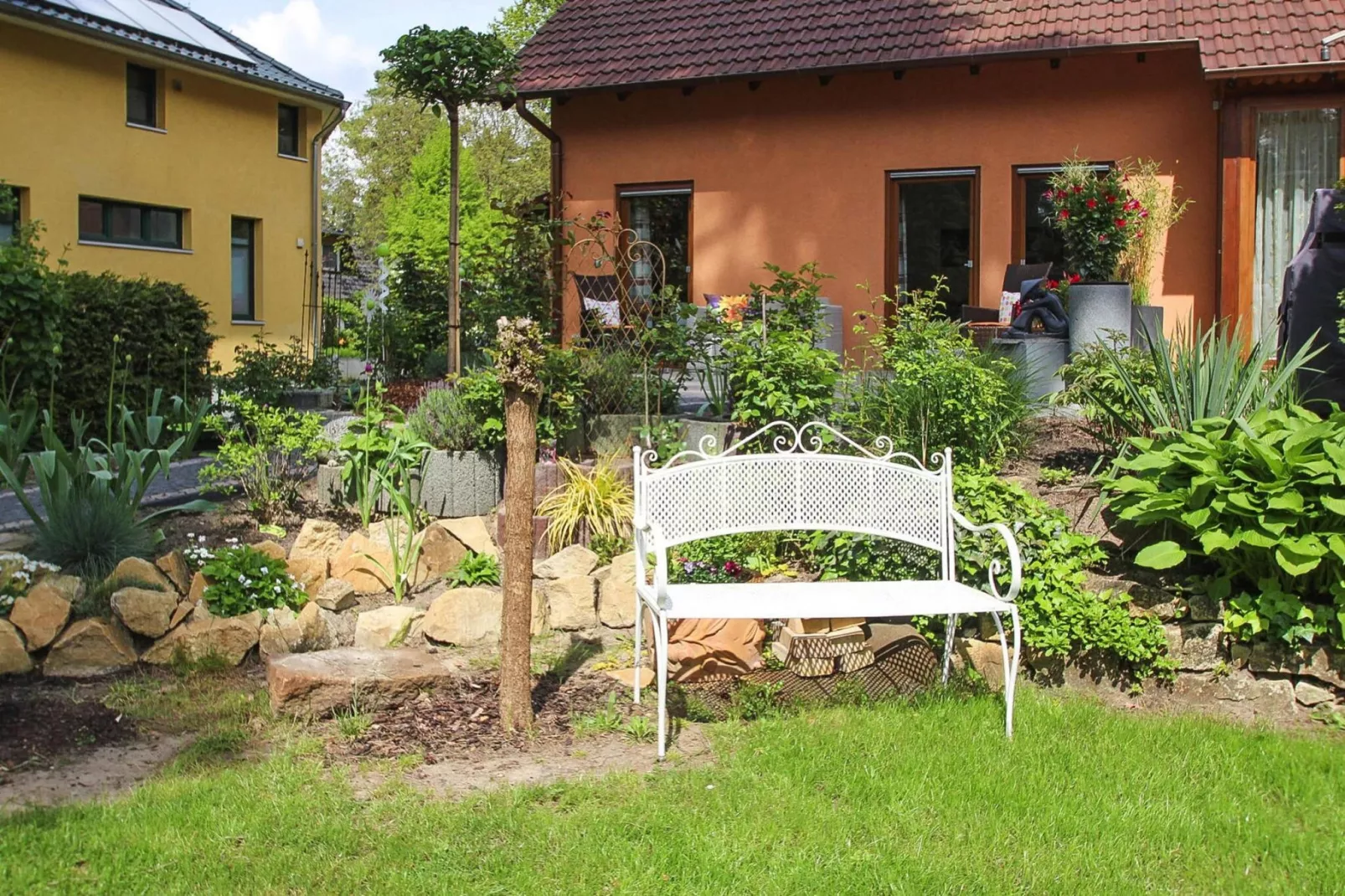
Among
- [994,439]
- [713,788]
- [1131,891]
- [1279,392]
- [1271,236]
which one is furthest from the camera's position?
[1271,236]

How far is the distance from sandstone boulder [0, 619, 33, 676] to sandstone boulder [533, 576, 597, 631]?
84.8 inches

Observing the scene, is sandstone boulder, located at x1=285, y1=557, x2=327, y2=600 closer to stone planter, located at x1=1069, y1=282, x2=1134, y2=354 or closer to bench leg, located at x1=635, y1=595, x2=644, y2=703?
bench leg, located at x1=635, y1=595, x2=644, y2=703

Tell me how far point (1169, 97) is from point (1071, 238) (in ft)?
7.26

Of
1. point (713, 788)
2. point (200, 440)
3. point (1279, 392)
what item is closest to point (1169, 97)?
point (1279, 392)

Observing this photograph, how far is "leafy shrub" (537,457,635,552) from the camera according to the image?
22.1 ft

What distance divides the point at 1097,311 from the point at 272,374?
625 cm

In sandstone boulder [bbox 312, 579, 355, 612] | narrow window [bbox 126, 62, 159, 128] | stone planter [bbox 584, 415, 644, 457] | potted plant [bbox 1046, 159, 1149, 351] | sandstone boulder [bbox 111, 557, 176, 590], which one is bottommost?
sandstone boulder [bbox 312, 579, 355, 612]

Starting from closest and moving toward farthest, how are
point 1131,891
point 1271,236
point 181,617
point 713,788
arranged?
point 1131,891, point 713,788, point 181,617, point 1271,236

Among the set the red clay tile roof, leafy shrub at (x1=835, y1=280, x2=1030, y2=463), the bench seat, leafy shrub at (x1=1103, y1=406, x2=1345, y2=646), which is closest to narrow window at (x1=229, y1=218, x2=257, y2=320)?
the red clay tile roof

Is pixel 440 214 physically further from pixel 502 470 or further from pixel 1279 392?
pixel 1279 392

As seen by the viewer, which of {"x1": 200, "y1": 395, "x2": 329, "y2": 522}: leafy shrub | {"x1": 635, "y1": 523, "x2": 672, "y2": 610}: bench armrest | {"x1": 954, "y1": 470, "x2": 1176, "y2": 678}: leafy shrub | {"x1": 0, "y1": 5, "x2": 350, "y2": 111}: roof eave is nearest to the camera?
{"x1": 635, "y1": 523, "x2": 672, "y2": 610}: bench armrest

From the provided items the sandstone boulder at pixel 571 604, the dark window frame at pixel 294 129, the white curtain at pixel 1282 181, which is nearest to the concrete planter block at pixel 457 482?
the sandstone boulder at pixel 571 604

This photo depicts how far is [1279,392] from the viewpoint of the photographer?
19.2ft

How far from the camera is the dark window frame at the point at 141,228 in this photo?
1870cm
